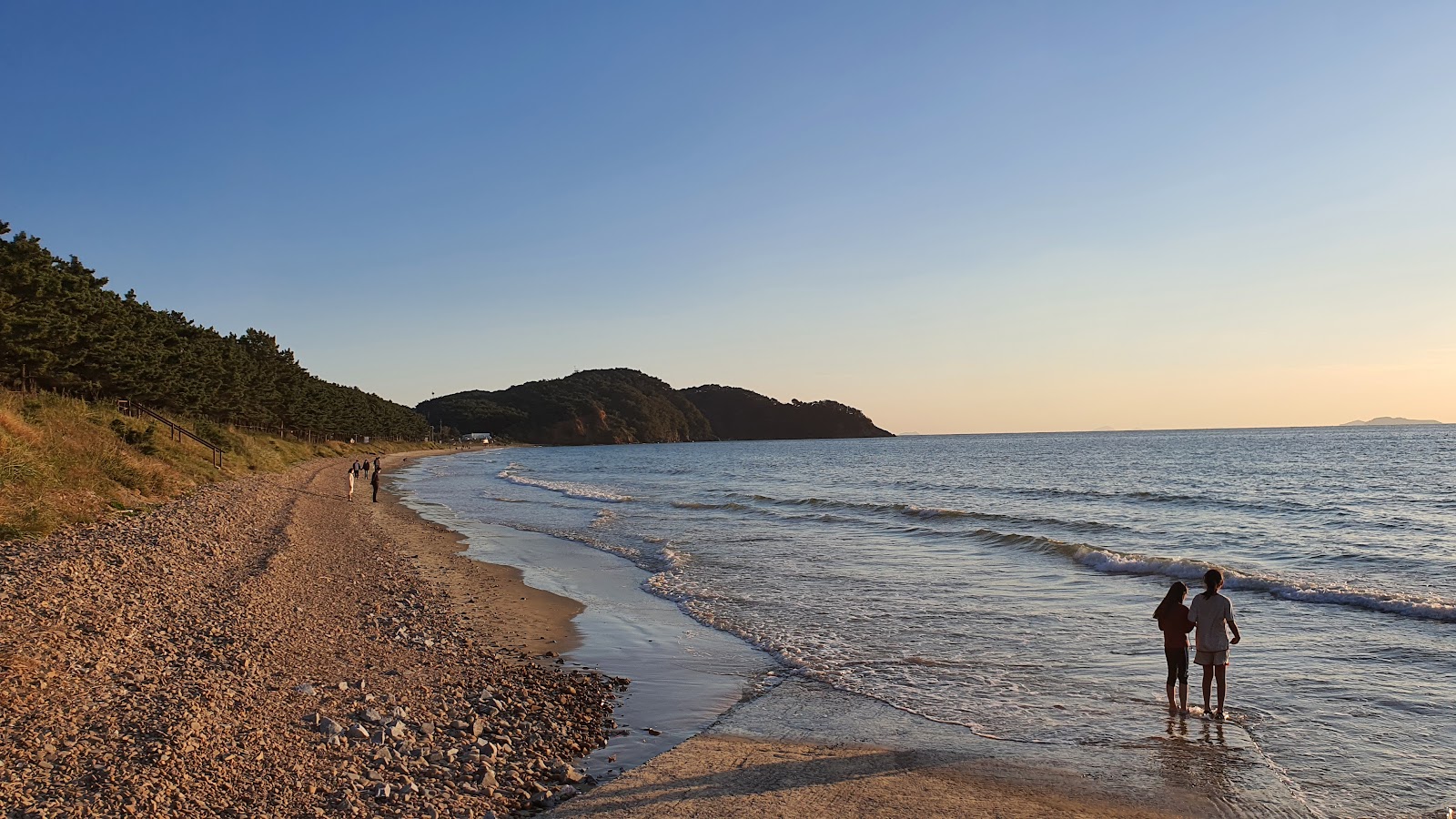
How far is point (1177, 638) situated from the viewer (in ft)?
32.4

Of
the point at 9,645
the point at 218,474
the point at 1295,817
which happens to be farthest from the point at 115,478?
the point at 1295,817

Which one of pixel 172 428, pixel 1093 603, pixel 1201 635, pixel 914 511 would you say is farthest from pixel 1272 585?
pixel 172 428

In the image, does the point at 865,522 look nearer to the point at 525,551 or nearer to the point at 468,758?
the point at 525,551

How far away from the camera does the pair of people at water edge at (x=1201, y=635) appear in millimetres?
9664

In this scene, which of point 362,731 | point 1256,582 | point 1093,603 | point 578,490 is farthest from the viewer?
point 578,490

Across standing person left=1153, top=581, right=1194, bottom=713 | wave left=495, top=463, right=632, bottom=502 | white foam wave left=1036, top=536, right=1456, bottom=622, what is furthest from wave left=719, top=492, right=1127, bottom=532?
standing person left=1153, top=581, right=1194, bottom=713

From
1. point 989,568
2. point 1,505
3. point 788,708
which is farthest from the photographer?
point 989,568

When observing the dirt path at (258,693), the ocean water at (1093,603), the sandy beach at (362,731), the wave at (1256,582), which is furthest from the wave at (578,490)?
the sandy beach at (362,731)

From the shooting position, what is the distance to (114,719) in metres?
7.11

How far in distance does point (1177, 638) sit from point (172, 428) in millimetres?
43419

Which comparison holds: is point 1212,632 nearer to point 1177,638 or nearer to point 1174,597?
point 1177,638

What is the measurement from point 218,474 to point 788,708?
109ft

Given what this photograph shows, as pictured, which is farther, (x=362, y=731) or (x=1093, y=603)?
(x=1093, y=603)

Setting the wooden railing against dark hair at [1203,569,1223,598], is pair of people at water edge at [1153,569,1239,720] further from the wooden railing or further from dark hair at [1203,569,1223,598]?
the wooden railing
